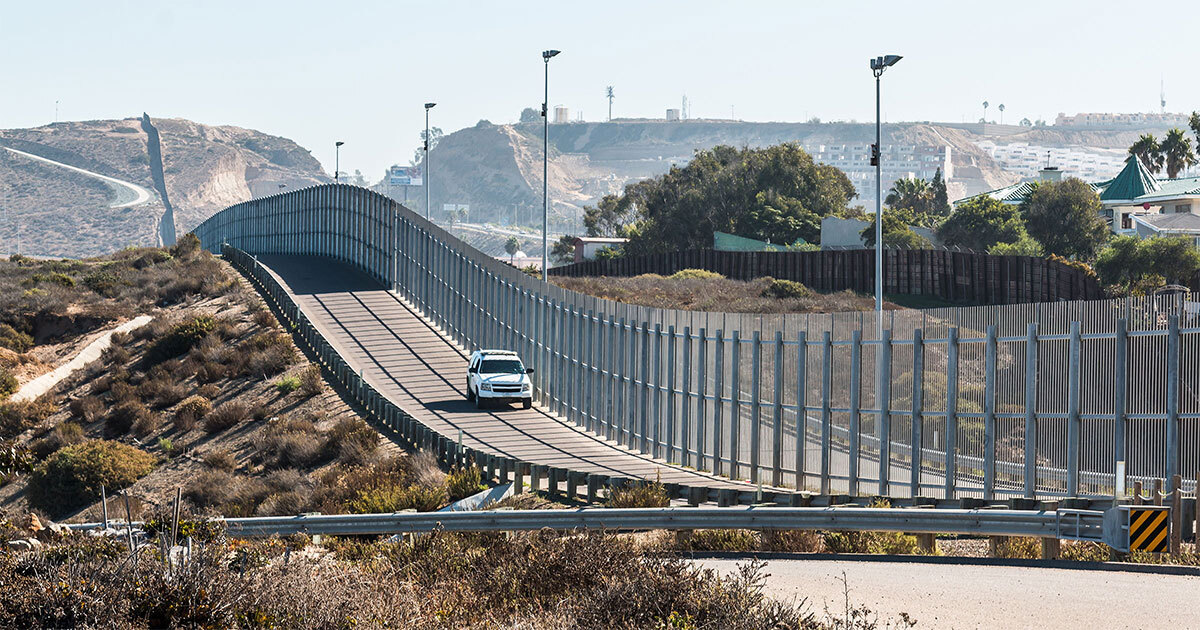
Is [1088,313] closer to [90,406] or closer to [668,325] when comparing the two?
[668,325]

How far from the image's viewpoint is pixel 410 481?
3028cm

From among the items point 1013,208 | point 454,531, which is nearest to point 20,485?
point 454,531

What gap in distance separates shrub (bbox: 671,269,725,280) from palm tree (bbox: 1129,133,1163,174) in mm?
54983

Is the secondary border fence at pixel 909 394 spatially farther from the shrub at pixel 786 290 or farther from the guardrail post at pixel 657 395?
the shrub at pixel 786 290

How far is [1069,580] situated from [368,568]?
6.77 metres

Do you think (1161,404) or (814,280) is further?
(814,280)

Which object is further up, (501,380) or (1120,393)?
(1120,393)

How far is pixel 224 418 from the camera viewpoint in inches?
1774

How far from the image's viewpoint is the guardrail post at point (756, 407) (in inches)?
1061

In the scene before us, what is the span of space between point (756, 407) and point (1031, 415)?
6770 millimetres

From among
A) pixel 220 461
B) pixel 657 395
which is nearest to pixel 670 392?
pixel 657 395

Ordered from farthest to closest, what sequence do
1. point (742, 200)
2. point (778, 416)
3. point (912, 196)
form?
1. point (912, 196)
2. point (742, 200)
3. point (778, 416)

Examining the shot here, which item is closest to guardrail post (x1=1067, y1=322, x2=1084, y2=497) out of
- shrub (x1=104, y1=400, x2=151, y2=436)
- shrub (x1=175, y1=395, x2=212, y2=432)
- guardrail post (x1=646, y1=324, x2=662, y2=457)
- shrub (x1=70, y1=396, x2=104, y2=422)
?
guardrail post (x1=646, y1=324, x2=662, y2=457)

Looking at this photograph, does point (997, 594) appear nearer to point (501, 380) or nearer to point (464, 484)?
point (464, 484)
